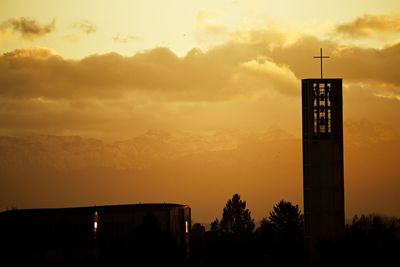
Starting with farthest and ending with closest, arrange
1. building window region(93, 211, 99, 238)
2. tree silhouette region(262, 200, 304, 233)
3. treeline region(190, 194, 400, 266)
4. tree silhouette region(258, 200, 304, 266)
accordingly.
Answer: tree silhouette region(262, 200, 304, 233), tree silhouette region(258, 200, 304, 266), building window region(93, 211, 99, 238), treeline region(190, 194, 400, 266)

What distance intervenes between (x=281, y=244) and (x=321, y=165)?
1959 inches

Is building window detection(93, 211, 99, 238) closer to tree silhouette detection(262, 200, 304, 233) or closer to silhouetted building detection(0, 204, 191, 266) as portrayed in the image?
silhouetted building detection(0, 204, 191, 266)

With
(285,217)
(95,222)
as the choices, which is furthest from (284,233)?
(95,222)

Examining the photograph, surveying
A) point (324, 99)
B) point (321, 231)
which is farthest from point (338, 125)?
point (321, 231)

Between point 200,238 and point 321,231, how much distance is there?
2767 inches

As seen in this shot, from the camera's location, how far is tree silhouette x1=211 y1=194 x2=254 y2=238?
18275cm

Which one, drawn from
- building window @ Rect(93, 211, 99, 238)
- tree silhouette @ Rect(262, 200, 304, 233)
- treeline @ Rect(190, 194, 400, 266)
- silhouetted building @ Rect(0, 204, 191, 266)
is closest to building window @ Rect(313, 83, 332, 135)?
treeline @ Rect(190, 194, 400, 266)

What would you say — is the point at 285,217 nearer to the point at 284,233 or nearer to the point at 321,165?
the point at 284,233

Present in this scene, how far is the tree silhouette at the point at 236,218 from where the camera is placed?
600 feet

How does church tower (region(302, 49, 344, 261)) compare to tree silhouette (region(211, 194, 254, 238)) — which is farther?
tree silhouette (region(211, 194, 254, 238))

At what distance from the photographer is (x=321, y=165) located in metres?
109

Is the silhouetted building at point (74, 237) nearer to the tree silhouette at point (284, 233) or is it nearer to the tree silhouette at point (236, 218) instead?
the tree silhouette at point (284, 233)

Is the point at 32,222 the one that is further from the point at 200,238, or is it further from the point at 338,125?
the point at 200,238

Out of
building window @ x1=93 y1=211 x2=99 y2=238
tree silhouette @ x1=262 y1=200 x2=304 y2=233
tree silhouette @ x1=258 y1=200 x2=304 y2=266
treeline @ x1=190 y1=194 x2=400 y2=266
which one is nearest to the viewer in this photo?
treeline @ x1=190 y1=194 x2=400 y2=266
